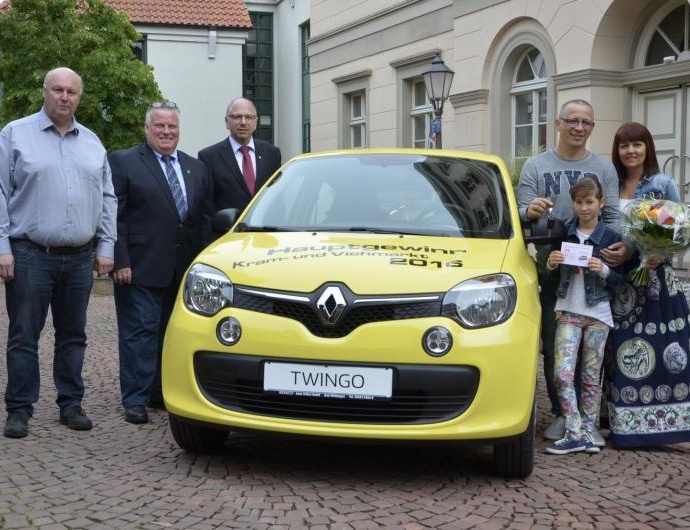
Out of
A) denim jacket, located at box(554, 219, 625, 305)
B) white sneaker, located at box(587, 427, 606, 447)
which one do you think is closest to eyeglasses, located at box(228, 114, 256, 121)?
denim jacket, located at box(554, 219, 625, 305)

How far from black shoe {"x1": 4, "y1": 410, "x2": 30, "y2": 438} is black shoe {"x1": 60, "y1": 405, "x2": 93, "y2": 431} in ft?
0.72

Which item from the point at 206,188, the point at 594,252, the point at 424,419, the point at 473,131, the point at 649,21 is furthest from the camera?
the point at 473,131

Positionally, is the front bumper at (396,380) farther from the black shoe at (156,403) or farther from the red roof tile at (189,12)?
the red roof tile at (189,12)

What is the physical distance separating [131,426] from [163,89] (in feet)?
93.7

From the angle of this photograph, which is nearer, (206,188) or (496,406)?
(496,406)

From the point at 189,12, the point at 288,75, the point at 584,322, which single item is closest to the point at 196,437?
the point at 584,322

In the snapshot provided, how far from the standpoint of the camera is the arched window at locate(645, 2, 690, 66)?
41.6 ft

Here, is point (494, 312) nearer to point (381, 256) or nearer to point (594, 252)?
point (381, 256)

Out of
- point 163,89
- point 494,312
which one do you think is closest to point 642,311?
point 494,312

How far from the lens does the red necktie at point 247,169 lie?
6387 mm

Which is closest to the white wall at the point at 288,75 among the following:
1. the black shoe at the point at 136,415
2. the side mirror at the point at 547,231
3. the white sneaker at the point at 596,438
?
the black shoe at the point at 136,415

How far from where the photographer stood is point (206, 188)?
20.0 feet

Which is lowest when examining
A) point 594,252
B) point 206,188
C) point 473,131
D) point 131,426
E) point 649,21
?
point 131,426

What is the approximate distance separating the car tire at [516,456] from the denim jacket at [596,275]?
0.95 meters
